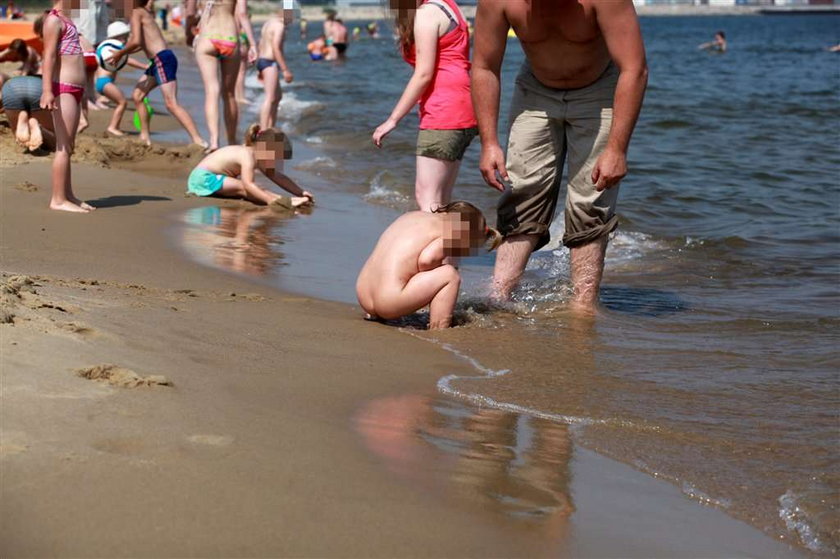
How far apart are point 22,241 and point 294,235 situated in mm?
1991

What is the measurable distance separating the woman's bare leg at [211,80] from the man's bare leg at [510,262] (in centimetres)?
522

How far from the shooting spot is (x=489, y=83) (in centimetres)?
531

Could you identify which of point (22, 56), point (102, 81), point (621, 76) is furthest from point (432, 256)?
point (22, 56)

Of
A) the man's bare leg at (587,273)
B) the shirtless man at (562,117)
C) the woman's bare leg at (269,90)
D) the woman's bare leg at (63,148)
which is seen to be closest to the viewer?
the shirtless man at (562,117)

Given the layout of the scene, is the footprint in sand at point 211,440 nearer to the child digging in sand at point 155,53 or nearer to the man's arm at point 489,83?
the man's arm at point 489,83

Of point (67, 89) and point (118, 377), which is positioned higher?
point (67, 89)

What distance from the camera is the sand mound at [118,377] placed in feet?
10.7

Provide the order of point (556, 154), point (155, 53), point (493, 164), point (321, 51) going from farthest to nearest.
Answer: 1. point (321, 51)
2. point (155, 53)
3. point (556, 154)
4. point (493, 164)

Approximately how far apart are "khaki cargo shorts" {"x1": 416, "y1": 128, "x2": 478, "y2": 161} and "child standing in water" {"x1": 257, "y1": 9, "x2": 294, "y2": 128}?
19.2 ft

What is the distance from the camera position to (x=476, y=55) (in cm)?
532

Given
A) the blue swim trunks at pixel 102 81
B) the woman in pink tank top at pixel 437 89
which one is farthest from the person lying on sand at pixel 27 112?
the woman in pink tank top at pixel 437 89

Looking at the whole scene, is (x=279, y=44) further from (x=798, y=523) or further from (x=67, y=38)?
(x=798, y=523)

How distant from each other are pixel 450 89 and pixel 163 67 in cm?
553

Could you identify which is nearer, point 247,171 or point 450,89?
point 450,89
